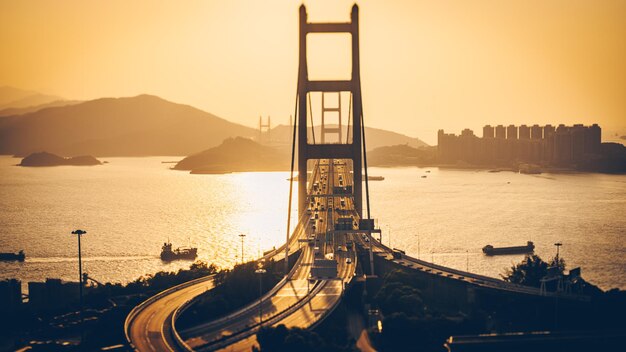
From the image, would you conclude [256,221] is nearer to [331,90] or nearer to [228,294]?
[331,90]

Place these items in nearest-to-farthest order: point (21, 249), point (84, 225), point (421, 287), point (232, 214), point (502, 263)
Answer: point (421, 287) < point (502, 263) < point (21, 249) < point (84, 225) < point (232, 214)

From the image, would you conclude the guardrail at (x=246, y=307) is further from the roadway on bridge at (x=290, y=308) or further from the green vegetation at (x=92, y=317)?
the green vegetation at (x=92, y=317)

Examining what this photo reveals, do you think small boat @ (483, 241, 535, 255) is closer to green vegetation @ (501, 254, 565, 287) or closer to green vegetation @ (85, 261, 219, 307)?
green vegetation @ (501, 254, 565, 287)

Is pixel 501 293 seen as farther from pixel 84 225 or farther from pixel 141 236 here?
pixel 84 225

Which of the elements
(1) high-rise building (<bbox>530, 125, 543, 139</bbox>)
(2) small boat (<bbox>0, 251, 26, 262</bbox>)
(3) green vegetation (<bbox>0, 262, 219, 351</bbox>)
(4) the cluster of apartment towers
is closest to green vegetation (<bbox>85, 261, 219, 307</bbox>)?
(3) green vegetation (<bbox>0, 262, 219, 351</bbox>)

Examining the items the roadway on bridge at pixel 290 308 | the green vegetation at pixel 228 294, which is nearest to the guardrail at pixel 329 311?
the roadway on bridge at pixel 290 308

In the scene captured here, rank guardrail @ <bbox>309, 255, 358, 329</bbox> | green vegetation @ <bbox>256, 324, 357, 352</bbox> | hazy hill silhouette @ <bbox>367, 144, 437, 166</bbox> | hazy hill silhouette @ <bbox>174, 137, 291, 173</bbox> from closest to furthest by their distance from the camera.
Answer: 1. green vegetation @ <bbox>256, 324, 357, 352</bbox>
2. guardrail @ <bbox>309, 255, 358, 329</bbox>
3. hazy hill silhouette @ <bbox>174, 137, 291, 173</bbox>
4. hazy hill silhouette @ <bbox>367, 144, 437, 166</bbox>

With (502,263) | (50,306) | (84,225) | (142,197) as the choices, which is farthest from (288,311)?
(142,197)
